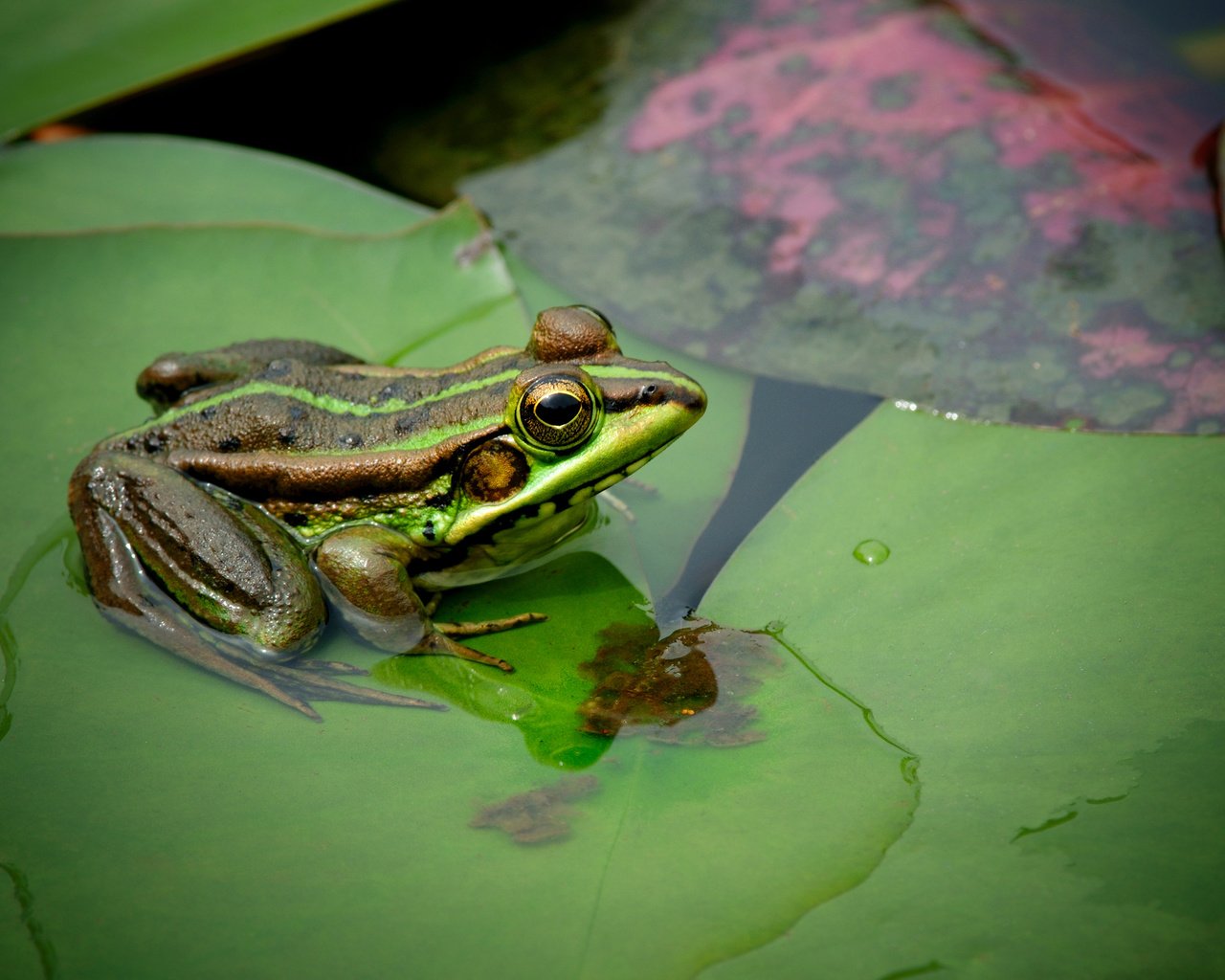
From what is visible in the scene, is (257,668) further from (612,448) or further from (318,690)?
(612,448)

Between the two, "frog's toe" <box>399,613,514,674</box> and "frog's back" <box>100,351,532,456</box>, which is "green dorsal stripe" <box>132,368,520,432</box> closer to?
"frog's back" <box>100,351,532,456</box>

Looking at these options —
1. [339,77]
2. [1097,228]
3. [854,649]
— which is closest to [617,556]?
[854,649]

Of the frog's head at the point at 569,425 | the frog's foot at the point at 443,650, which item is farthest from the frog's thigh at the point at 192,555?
the frog's head at the point at 569,425

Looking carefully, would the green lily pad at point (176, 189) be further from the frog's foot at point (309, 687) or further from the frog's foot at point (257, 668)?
the frog's foot at point (309, 687)

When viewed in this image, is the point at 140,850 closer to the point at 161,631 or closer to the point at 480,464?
the point at 161,631

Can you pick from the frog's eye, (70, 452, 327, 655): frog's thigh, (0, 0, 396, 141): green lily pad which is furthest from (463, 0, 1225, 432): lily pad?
(70, 452, 327, 655): frog's thigh

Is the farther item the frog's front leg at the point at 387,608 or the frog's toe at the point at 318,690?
the frog's front leg at the point at 387,608
